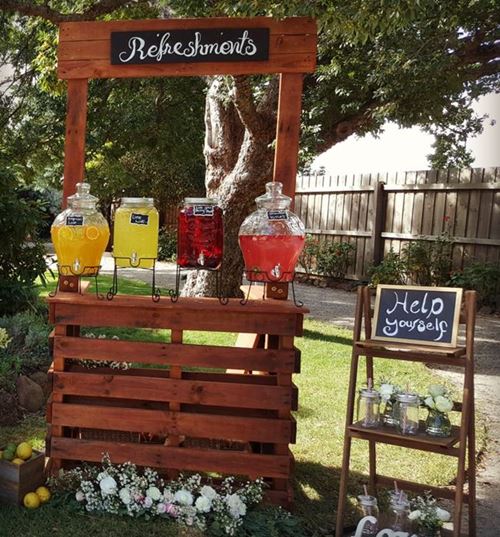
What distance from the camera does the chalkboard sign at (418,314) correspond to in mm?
2355

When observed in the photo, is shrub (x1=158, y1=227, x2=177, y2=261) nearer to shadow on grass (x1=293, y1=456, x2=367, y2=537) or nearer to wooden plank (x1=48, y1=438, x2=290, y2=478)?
shadow on grass (x1=293, y1=456, x2=367, y2=537)

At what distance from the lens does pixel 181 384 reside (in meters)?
2.65

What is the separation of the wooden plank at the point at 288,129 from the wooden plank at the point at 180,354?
735mm

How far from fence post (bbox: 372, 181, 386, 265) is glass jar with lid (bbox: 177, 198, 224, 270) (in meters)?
8.08

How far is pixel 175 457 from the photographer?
2680mm

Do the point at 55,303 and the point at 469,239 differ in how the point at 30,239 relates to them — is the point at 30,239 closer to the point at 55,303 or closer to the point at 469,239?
the point at 55,303

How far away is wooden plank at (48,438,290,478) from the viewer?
2.65m

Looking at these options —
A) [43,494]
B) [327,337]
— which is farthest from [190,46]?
[327,337]

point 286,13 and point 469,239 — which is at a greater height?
point 286,13

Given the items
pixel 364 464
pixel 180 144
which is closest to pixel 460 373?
pixel 364 464

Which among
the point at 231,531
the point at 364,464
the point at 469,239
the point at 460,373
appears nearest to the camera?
the point at 231,531

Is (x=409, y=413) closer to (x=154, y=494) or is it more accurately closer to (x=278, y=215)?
(x=278, y=215)

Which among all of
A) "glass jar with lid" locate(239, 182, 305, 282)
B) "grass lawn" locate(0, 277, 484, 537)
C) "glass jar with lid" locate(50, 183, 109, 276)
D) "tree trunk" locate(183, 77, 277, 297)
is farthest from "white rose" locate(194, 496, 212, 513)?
"tree trunk" locate(183, 77, 277, 297)

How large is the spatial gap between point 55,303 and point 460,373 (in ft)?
13.5
